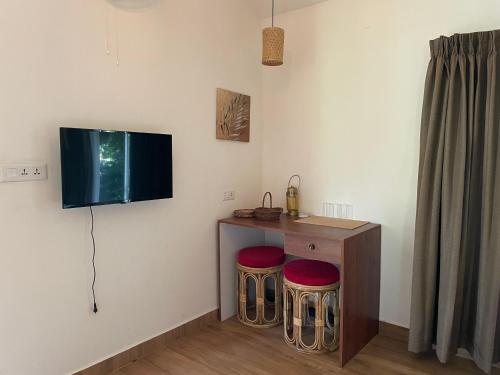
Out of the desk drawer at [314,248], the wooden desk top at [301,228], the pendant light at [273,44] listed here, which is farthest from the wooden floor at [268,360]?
the pendant light at [273,44]

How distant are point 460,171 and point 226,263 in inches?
69.2


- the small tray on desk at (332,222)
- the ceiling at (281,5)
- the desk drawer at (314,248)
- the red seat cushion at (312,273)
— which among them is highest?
the ceiling at (281,5)

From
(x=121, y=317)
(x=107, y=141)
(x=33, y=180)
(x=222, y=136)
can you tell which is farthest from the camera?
(x=222, y=136)

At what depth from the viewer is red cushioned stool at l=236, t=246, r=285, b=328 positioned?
8.86 ft

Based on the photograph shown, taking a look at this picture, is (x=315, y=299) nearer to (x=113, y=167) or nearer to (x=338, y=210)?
(x=338, y=210)

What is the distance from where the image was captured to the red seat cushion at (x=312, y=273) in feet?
7.64

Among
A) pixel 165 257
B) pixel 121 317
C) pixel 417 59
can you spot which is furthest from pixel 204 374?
pixel 417 59

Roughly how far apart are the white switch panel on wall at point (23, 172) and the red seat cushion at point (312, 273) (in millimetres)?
1591

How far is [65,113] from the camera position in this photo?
1889 millimetres

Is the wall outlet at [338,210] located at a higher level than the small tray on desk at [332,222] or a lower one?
higher

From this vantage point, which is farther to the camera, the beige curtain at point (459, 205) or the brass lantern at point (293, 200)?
the brass lantern at point (293, 200)

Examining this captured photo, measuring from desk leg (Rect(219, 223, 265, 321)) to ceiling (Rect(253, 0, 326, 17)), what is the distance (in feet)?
5.99

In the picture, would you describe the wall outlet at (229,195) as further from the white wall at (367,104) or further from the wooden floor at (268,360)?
the wooden floor at (268,360)

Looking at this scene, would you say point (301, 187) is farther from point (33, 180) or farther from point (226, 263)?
point (33, 180)
